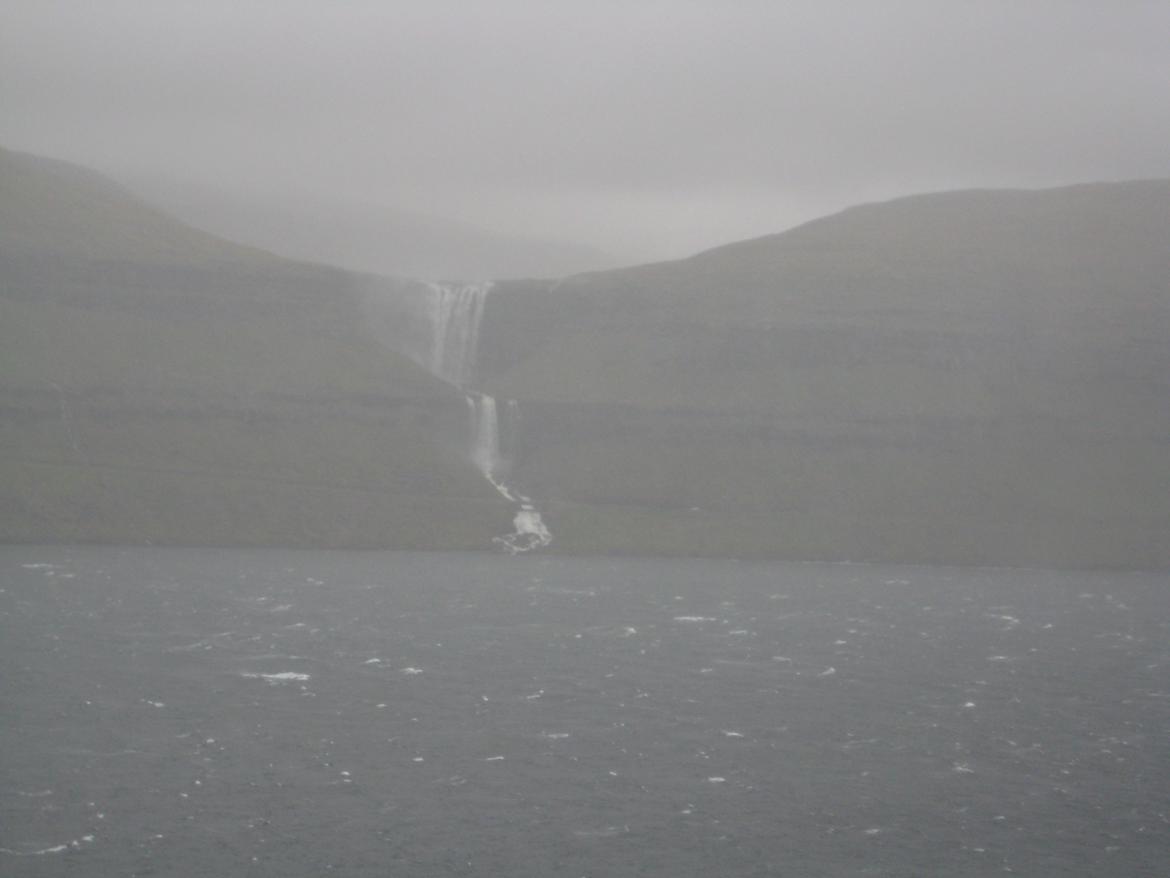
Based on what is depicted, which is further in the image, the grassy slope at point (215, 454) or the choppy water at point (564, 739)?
the grassy slope at point (215, 454)

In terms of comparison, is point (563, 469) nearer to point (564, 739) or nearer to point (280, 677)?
point (280, 677)

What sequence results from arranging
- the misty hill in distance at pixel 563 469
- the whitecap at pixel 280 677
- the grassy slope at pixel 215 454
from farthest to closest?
the misty hill in distance at pixel 563 469
the grassy slope at pixel 215 454
the whitecap at pixel 280 677

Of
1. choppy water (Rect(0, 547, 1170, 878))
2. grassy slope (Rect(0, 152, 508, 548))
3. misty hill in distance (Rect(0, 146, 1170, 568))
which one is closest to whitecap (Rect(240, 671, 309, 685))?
choppy water (Rect(0, 547, 1170, 878))

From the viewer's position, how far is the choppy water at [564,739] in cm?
4197

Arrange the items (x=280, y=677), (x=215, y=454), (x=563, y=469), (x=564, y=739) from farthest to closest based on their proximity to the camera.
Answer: (x=563, y=469), (x=215, y=454), (x=280, y=677), (x=564, y=739)

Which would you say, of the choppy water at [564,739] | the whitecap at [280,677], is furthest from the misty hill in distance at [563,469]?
the whitecap at [280,677]

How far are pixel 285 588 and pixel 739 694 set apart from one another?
5207 centimetres

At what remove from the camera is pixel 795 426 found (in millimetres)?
198000

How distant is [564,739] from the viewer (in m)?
55.8

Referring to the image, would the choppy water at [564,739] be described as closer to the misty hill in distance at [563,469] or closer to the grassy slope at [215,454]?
the grassy slope at [215,454]

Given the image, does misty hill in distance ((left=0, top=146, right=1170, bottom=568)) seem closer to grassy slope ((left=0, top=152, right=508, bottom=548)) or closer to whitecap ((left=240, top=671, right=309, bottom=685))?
grassy slope ((left=0, top=152, right=508, bottom=548))

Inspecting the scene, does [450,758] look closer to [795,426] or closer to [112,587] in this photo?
[112,587]

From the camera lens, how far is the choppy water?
4197cm

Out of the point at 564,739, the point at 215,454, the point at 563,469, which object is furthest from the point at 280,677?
the point at 563,469
